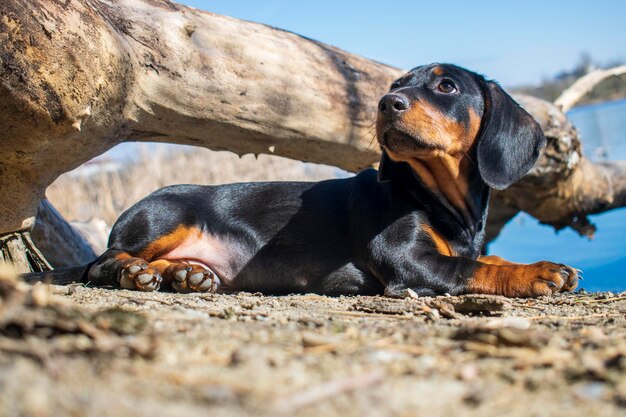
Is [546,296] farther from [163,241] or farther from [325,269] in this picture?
[163,241]

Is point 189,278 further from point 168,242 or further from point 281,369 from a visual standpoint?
point 281,369

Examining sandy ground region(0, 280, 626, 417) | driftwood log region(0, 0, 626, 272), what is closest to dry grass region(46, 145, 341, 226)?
driftwood log region(0, 0, 626, 272)

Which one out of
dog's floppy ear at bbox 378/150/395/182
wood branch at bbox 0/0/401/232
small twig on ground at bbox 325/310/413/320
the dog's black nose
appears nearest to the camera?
small twig on ground at bbox 325/310/413/320

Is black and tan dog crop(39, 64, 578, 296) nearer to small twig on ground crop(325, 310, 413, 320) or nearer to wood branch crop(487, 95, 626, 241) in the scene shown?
small twig on ground crop(325, 310, 413, 320)

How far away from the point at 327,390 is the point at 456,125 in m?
3.31

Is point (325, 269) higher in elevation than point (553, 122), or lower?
lower

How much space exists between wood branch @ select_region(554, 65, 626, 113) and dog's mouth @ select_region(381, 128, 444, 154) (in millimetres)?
5002

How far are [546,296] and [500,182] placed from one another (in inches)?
35.7

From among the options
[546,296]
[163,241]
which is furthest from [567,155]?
[163,241]

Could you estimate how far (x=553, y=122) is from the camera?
6957 mm

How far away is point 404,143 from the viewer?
14.1 feet

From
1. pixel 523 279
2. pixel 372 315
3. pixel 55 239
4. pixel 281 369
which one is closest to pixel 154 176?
pixel 55 239

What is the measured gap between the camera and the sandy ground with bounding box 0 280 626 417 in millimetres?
1377

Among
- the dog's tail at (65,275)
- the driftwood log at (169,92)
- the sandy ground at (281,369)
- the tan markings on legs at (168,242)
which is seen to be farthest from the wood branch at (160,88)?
the sandy ground at (281,369)
